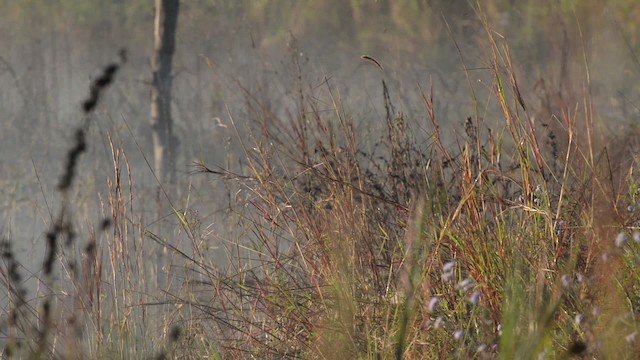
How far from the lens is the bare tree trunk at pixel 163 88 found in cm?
764

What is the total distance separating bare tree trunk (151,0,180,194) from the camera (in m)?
7.64

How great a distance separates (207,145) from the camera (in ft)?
27.0

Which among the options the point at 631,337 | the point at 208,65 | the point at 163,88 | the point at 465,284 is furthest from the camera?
the point at 208,65

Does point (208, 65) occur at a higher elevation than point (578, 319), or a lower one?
lower

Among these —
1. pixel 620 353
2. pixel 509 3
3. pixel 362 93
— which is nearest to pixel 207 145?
pixel 362 93

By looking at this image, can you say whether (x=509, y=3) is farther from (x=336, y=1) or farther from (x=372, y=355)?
(x=372, y=355)

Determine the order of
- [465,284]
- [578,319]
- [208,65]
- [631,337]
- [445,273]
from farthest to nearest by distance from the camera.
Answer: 1. [208,65]
2. [445,273]
3. [465,284]
4. [578,319]
5. [631,337]

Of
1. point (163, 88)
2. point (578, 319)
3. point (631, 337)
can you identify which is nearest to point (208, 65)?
point (163, 88)

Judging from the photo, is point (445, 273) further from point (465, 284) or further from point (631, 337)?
point (631, 337)

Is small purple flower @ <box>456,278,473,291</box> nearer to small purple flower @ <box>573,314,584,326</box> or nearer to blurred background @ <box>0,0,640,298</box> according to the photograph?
small purple flower @ <box>573,314,584,326</box>

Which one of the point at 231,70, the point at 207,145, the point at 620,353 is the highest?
the point at 620,353

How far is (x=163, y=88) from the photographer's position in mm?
7684

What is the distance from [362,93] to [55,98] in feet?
8.05

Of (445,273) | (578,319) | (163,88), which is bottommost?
(163,88)
